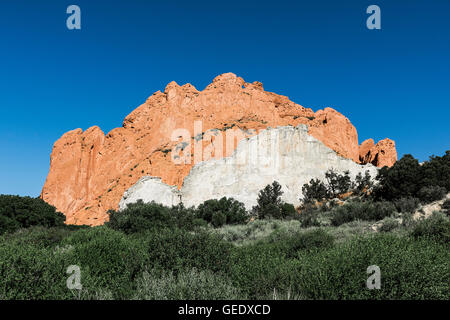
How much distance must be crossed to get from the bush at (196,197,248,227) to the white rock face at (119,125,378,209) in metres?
8.11

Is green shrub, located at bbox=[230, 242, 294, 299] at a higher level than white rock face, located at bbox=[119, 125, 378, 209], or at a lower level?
lower

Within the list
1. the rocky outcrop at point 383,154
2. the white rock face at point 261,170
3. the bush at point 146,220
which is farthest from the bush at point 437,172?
the rocky outcrop at point 383,154

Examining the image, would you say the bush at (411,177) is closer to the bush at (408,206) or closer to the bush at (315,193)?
the bush at (408,206)

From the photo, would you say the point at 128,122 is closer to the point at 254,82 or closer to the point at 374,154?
the point at 254,82

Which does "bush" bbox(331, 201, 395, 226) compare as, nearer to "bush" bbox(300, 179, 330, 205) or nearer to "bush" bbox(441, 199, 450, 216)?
"bush" bbox(441, 199, 450, 216)

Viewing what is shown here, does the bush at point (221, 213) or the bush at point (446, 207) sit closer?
the bush at point (446, 207)

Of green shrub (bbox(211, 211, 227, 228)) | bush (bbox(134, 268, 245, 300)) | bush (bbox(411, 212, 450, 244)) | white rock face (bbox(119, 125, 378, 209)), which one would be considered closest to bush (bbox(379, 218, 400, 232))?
bush (bbox(411, 212, 450, 244))

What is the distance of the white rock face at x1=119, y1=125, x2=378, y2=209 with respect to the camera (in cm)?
4288

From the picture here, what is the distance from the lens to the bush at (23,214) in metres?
26.3

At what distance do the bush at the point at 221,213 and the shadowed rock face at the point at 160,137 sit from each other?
111ft

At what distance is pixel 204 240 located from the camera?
984cm

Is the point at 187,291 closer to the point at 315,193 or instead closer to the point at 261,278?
the point at 261,278

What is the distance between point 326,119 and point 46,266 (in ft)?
291
